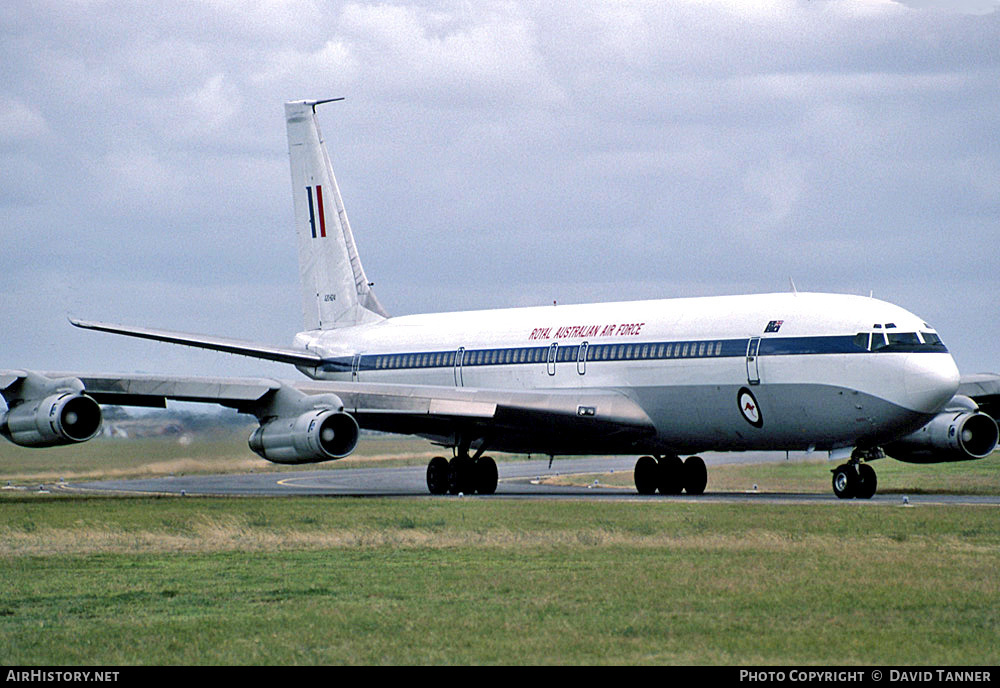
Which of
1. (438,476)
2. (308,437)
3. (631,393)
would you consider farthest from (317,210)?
(308,437)

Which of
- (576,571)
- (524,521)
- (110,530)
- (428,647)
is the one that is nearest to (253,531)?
(110,530)

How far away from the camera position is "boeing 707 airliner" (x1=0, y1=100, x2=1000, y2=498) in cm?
3231

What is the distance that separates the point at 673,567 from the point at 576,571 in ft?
4.03

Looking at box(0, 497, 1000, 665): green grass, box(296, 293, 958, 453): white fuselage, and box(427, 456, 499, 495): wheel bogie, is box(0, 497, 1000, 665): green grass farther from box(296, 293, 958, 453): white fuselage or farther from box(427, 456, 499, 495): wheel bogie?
box(427, 456, 499, 495): wheel bogie

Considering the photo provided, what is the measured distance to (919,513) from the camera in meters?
26.7

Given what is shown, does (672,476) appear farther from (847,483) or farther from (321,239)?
(321,239)

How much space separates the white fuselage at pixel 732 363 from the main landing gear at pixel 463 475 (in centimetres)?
258

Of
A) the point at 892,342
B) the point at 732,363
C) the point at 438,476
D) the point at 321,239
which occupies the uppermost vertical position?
the point at 321,239

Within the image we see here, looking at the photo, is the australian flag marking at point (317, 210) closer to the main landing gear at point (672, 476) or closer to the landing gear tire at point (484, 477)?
the landing gear tire at point (484, 477)

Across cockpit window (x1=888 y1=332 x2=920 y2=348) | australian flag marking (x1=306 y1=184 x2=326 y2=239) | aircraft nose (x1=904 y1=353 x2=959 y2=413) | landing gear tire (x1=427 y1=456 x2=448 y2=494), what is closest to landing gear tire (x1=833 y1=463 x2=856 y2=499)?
aircraft nose (x1=904 y1=353 x2=959 y2=413)

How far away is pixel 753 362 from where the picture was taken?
33.7 metres

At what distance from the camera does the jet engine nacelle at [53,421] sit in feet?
109

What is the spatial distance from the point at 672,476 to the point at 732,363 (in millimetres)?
5645
